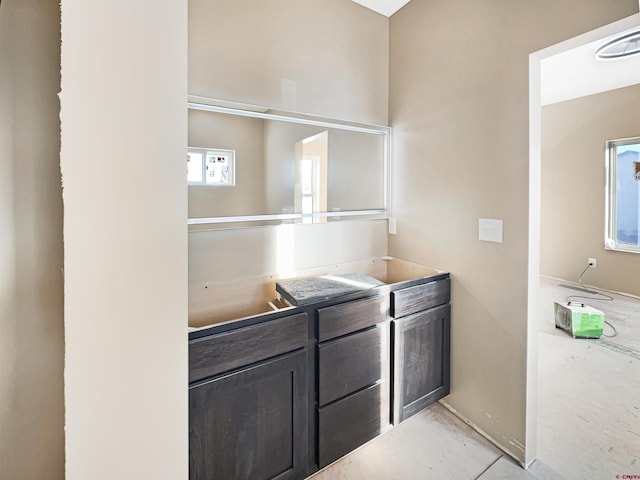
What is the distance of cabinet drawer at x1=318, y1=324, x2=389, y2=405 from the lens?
1544mm

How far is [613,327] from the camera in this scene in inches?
129

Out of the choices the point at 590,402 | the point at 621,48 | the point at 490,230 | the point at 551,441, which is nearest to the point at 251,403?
the point at 490,230

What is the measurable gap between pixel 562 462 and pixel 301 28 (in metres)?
2.81

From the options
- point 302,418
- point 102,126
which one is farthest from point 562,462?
point 102,126

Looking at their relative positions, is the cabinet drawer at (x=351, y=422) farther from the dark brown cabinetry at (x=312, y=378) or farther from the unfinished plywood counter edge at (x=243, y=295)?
the unfinished plywood counter edge at (x=243, y=295)

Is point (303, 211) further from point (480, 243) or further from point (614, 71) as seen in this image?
point (614, 71)

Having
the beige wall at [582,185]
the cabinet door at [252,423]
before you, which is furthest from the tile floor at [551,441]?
the beige wall at [582,185]

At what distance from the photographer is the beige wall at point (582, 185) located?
415 centimetres

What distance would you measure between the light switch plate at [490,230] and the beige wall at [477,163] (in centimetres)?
3

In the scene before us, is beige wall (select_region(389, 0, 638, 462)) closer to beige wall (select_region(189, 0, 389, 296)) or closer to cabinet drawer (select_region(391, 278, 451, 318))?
cabinet drawer (select_region(391, 278, 451, 318))

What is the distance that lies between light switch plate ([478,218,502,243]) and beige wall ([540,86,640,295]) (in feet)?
12.7

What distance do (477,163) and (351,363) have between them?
1295 millimetres

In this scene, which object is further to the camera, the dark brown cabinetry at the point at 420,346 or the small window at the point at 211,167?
the dark brown cabinetry at the point at 420,346

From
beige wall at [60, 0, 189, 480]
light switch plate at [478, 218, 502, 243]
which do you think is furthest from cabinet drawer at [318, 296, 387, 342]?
beige wall at [60, 0, 189, 480]
